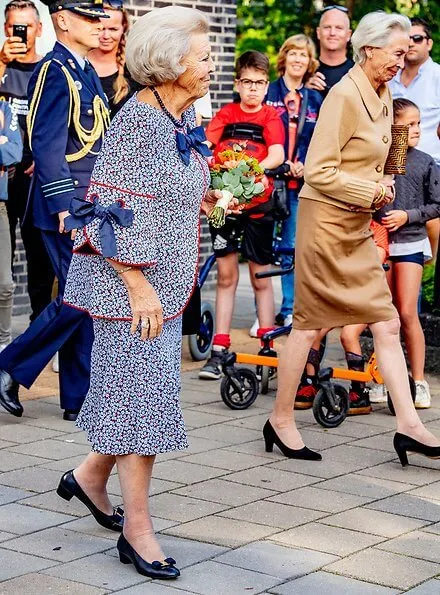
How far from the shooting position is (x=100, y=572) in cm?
473

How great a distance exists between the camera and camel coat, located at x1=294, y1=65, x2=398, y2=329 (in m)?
6.13

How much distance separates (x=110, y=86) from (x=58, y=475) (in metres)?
3.01

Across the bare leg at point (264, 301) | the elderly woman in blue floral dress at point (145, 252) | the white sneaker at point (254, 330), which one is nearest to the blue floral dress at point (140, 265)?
the elderly woman in blue floral dress at point (145, 252)

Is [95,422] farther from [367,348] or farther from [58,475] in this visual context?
[367,348]

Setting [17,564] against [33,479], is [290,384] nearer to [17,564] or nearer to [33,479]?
[33,479]

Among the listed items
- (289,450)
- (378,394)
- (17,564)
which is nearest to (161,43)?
(17,564)

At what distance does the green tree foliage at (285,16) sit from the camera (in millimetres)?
15133

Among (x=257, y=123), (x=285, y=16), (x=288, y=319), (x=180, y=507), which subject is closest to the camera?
(x=180, y=507)

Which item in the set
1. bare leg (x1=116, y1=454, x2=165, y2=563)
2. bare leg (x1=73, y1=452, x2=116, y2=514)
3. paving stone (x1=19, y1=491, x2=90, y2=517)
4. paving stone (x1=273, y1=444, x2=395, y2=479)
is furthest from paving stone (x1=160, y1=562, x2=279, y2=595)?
paving stone (x1=273, y1=444, x2=395, y2=479)

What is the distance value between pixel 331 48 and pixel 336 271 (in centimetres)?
396

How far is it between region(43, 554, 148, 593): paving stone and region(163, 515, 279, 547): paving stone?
394 mm

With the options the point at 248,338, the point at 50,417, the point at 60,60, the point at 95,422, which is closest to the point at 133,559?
the point at 95,422

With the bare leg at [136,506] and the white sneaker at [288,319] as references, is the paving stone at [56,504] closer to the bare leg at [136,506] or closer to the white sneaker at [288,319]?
the bare leg at [136,506]

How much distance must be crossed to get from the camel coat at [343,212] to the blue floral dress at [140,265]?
1402 mm
